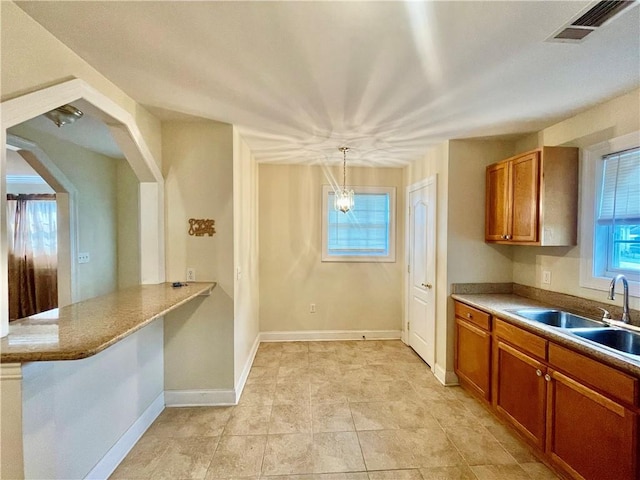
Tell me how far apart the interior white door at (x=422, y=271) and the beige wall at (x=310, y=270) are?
1.28ft

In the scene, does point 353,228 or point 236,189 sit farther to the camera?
point 353,228

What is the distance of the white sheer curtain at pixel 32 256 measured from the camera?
13.2 feet

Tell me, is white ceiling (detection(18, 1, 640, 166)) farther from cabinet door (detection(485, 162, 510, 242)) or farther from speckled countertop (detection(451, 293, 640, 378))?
speckled countertop (detection(451, 293, 640, 378))

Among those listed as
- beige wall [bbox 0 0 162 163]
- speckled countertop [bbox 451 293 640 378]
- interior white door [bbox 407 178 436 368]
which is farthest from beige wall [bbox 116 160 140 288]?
speckled countertop [bbox 451 293 640 378]

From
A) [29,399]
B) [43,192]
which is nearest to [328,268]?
[29,399]

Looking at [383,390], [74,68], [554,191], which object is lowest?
[383,390]

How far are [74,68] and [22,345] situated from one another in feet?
4.91

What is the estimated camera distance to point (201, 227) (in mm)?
2652

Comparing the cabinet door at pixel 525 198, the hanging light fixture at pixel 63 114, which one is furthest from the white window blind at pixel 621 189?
the hanging light fixture at pixel 63 114

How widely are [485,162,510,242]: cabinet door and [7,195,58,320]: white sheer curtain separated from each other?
5.44 metres

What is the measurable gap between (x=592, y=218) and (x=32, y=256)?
260 inches

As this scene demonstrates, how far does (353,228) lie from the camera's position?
4.37 meters

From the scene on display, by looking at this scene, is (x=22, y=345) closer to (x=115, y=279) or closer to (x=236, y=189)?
(x=236, y=189)

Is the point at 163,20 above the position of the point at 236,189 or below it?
above
